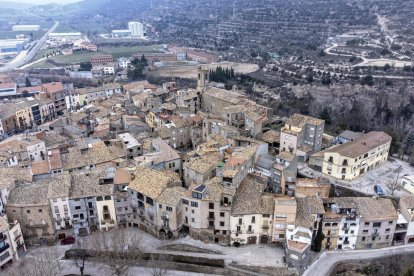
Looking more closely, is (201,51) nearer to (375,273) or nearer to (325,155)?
(325,155)

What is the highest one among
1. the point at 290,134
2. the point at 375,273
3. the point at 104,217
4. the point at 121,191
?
the point at 290,134

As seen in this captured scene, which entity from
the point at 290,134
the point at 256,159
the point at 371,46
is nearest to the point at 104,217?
the point at 256,159

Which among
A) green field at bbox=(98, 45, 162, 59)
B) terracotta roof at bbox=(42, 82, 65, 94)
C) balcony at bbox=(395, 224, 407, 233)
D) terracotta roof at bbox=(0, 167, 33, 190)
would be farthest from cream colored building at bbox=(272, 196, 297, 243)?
green field at bbox=(98, 45, 162, 59)

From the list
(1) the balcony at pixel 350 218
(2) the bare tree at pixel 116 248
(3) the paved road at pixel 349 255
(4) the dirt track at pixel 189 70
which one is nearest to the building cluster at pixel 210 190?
(1) the balcony at pixel 350 218

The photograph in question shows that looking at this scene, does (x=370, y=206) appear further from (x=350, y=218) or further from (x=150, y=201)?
(x=150, y=201)

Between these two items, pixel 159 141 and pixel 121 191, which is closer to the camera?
pixel 121 191

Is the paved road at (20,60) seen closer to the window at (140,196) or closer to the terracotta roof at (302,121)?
the window at (140,196)
